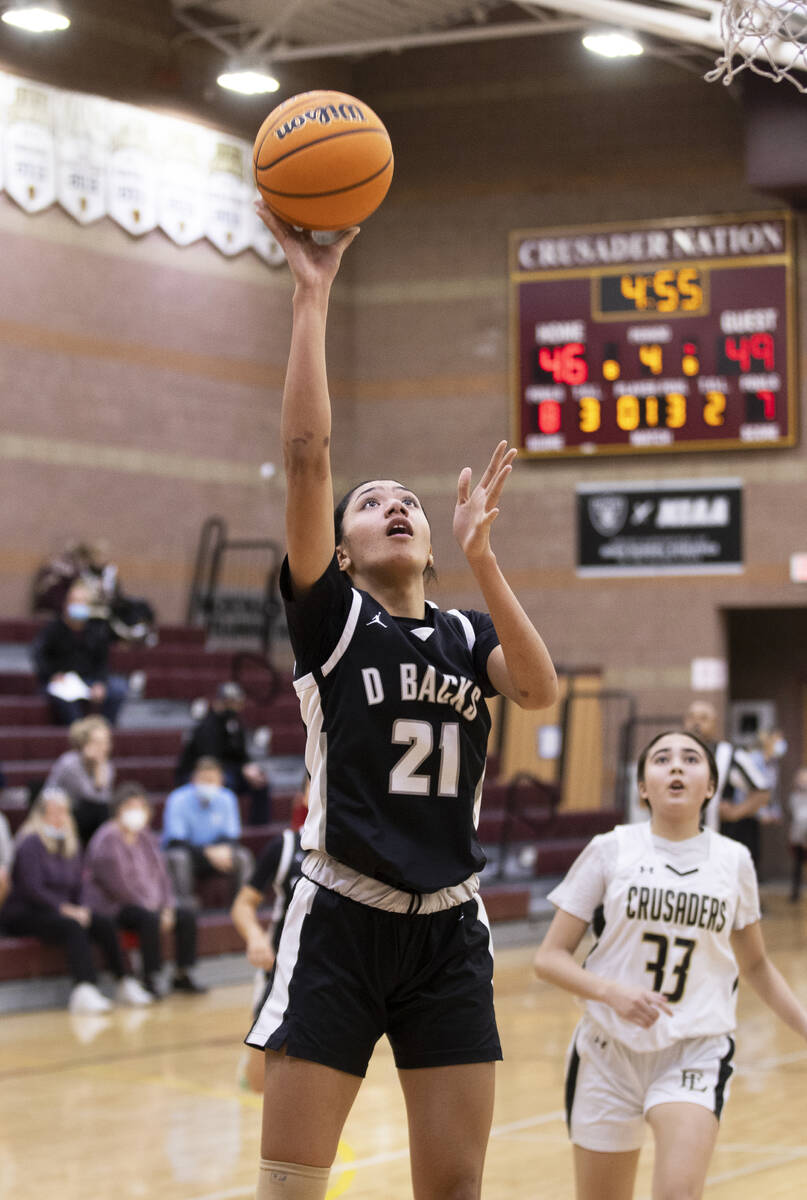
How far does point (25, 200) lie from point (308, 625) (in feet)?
43.5

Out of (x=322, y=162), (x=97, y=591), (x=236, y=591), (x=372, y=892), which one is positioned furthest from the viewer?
(x=236, y=591)

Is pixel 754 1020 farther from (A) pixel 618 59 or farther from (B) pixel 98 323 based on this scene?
(A) pixel 618 59

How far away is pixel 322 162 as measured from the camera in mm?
3250

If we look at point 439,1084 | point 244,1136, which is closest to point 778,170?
point 244,1136

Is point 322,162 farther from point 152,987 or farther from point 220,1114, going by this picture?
point 152,987

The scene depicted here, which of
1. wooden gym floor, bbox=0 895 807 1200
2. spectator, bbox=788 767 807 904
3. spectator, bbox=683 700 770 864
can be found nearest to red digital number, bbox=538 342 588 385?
spectator, bbox=788 767 807 904

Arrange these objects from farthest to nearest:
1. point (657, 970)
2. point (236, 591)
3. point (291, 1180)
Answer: point (236, 591), point (657, 970), point (291, 1180)

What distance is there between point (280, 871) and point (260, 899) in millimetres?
281

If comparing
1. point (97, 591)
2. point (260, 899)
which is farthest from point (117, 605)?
point (260, 899)

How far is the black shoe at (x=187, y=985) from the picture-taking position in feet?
34.0

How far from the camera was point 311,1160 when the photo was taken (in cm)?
295

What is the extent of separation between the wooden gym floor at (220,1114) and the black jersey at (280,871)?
3.08ft

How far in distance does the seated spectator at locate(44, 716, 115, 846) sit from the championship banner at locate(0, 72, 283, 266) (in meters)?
6.39

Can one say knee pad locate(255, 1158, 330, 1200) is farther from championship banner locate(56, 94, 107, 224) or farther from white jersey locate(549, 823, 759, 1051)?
championship banner locate(56, 94, 107, 224)
